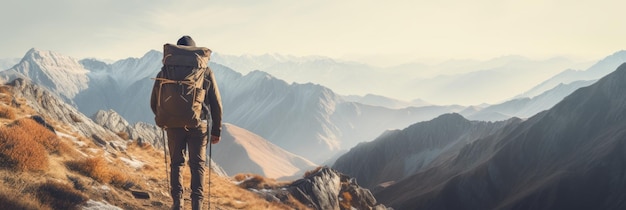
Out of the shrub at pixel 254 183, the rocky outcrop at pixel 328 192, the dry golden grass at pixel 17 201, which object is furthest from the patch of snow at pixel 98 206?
the rocky outcrop at pixel 328 192

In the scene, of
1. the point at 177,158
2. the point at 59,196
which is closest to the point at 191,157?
the point at 177,158

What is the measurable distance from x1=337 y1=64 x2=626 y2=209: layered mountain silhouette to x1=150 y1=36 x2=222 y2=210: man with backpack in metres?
117

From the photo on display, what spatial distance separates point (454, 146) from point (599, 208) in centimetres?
9339

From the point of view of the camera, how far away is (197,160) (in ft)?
27.4

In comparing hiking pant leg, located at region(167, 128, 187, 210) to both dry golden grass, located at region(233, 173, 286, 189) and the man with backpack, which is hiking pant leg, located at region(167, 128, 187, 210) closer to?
the man with backpack

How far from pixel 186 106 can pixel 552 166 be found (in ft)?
453

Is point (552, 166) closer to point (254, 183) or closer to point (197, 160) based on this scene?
point (254, 183)

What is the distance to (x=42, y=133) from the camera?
1131cm

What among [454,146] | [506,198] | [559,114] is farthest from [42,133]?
[454,146]

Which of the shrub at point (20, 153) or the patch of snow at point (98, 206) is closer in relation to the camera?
the patch of snow at point (98, 206)

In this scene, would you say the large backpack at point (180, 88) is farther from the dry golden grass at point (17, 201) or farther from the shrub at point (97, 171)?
the shrub at point (97, 171)

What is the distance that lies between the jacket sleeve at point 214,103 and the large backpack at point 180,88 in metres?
0.37

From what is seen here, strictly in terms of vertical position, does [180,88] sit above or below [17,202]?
above

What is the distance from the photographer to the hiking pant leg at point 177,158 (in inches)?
324
